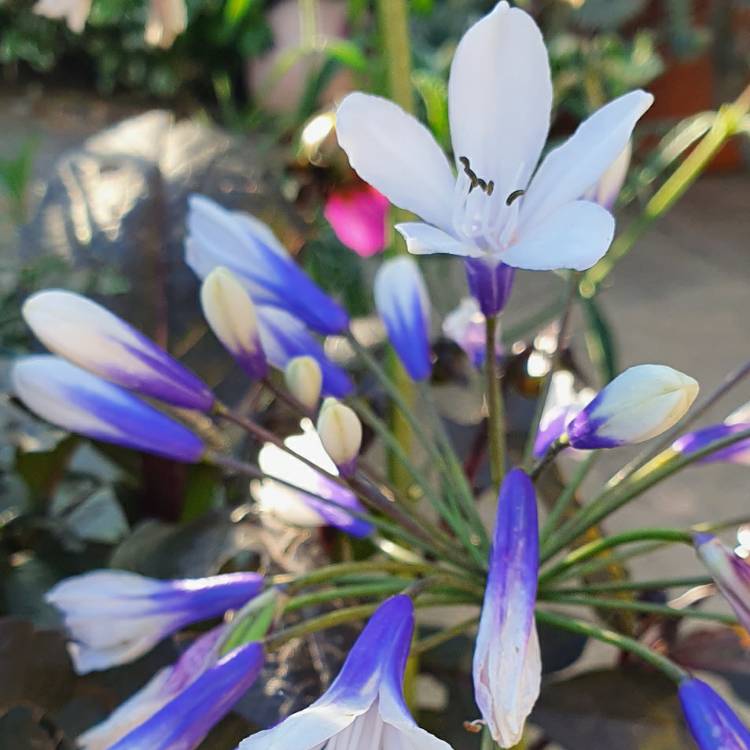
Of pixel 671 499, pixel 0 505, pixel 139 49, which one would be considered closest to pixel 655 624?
pixel 0 505

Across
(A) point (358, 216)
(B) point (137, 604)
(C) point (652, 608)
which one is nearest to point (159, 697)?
(B) point (137, 604)

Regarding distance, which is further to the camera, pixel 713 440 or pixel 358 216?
pixel 358 216

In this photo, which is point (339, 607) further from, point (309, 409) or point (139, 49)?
point (139, 49)

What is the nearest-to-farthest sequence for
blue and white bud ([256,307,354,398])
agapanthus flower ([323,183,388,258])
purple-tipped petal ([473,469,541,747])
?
1. purple-tipped petal ([473,469,541,747])
2. blue and white bud ([256,307,354,398])
3. agapanthus flower ([323,183,388,258])

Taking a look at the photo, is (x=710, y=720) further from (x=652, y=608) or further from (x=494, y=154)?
(x=494, y=154)

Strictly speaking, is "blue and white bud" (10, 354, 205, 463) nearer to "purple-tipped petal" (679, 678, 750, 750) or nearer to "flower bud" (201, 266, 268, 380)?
"flower bud" (201, 266, 268, 380)

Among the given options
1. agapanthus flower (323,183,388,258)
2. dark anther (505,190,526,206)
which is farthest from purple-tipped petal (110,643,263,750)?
agapanthus flower (323,183,388,258)
